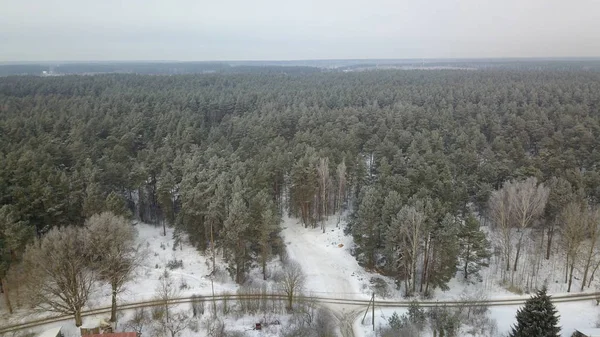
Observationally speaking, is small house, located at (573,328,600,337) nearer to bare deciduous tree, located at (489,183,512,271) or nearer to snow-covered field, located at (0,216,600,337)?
snow-covered field, located at (0,216,600,337)

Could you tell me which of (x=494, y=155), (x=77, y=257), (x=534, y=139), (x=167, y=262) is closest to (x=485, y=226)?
(x=494, y=155)

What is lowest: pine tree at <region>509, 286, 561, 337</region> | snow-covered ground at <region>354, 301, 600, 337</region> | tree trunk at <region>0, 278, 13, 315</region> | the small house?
snow-covered ground at <region>354, 301, 600, 337</region>

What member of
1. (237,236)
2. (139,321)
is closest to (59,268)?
(139,321)

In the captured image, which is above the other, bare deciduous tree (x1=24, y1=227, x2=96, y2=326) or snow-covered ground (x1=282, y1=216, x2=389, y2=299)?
bare deciduous tree (x1=24, y1=227, x2=96, y2=326)

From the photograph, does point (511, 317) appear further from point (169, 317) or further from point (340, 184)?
point (169, 317)

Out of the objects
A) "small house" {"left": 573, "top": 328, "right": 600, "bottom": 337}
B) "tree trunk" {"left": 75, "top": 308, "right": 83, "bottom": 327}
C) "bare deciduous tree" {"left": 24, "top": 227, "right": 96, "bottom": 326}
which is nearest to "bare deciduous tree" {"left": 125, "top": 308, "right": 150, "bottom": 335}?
"tree trunk" {"left": 75, "top": 308, "right": 83, "bottom": 327}
